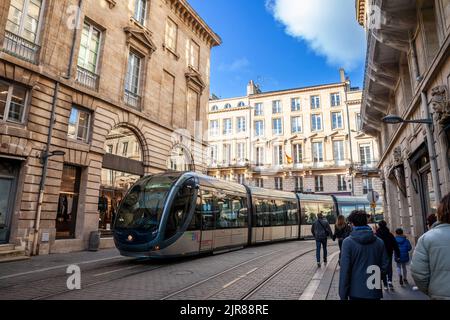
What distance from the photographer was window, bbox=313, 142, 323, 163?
41.2 metres

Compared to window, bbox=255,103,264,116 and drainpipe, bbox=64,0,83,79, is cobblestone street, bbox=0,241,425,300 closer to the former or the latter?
drainpipe, bbox=64,0,83,79

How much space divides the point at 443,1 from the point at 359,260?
25.0 feet

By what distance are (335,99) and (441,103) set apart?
37.2m

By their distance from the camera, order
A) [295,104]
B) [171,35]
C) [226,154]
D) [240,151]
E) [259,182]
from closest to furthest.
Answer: [171,35], [259,182], [295,104], [240,151], [226,154]

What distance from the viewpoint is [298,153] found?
4238 centimetres

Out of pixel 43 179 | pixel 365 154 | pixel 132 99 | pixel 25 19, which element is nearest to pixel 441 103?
pixel 43 179

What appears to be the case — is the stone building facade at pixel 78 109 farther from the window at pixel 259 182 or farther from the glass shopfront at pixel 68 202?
the window at pixel 259 182

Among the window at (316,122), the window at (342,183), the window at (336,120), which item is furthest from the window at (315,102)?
the window at (342,183)

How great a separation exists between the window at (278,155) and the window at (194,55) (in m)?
21.5

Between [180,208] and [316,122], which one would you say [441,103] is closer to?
[180,208]

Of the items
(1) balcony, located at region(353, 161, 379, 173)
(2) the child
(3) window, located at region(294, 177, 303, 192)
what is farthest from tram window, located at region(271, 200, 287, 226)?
(3) window, located at region(294, 177, 303, 192)

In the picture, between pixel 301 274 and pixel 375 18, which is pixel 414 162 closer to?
pixel 375 18

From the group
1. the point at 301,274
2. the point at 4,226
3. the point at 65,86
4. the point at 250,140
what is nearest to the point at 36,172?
the point at 4,226

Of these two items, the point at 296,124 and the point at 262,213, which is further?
the point at 296,124
